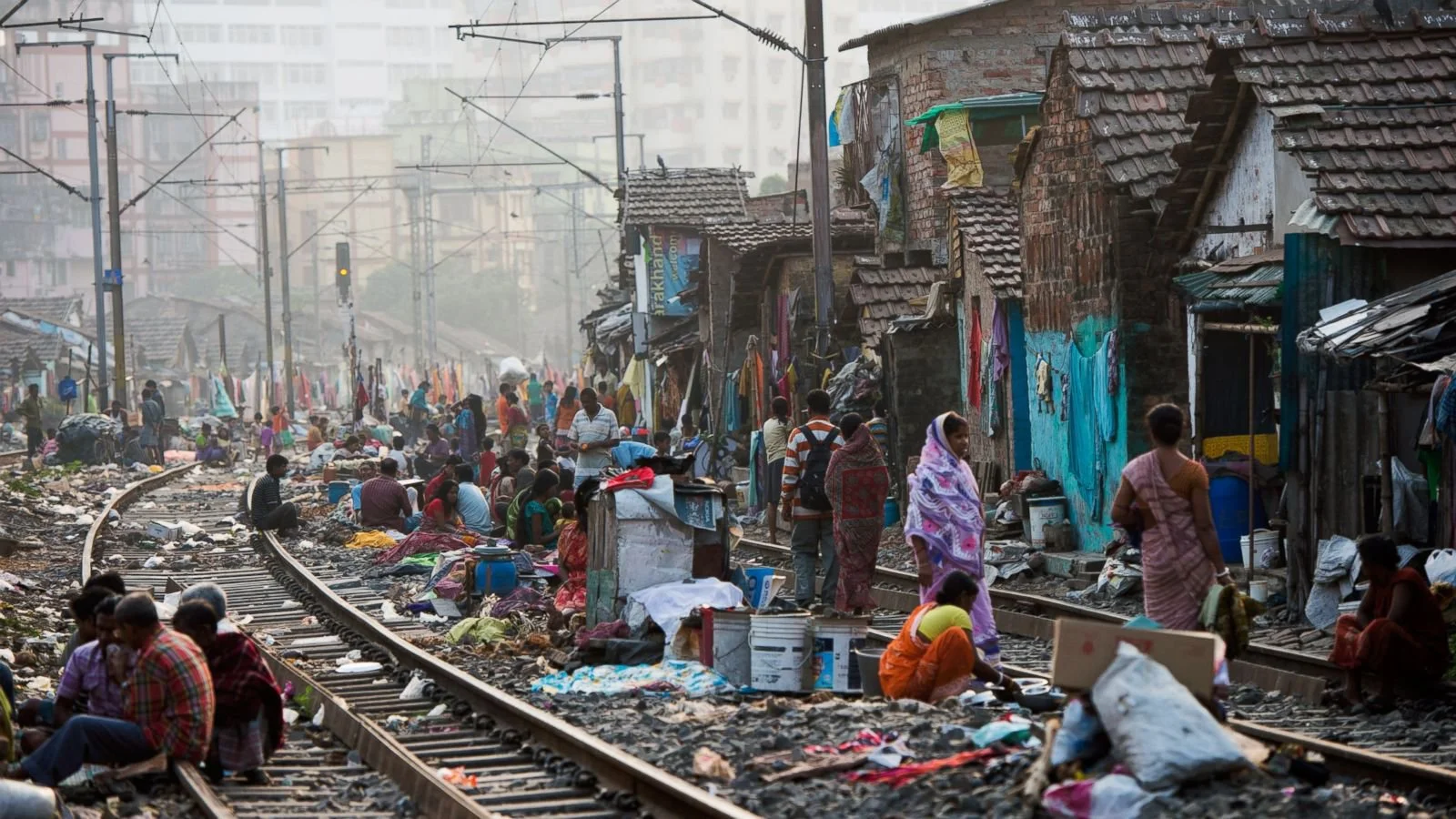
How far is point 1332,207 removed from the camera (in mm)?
14102

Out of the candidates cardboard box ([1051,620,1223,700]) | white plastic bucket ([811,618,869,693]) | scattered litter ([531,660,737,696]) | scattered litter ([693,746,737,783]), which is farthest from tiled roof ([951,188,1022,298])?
cardboard box ([1051,620,1223,700])

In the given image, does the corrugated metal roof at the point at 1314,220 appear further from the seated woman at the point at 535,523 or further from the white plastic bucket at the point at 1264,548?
the seated woman at the point at 535,523

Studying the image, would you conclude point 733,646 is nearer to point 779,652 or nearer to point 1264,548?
point 779,652

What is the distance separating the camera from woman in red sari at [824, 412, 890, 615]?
1386 cm

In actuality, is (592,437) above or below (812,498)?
above

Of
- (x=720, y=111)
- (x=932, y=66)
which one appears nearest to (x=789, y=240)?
(x=932, y=66)

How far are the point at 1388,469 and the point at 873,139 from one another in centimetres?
2162

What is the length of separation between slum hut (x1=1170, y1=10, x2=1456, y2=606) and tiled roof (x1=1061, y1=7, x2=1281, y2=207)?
161 centimetres

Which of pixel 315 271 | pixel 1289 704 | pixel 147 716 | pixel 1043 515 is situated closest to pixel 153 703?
pixel 147 716

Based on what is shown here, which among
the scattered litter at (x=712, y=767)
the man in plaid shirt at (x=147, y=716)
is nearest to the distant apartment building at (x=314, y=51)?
the man in plaid shirt at (x=147, y=716)

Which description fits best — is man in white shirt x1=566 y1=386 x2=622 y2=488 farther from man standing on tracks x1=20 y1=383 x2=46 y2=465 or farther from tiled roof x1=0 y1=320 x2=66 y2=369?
tiled roof x1=0 y1=320 x2=66 y2=369

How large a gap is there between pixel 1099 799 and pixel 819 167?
16.8m

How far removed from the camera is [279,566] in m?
21.9

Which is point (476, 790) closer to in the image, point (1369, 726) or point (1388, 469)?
point (1369, 726)
